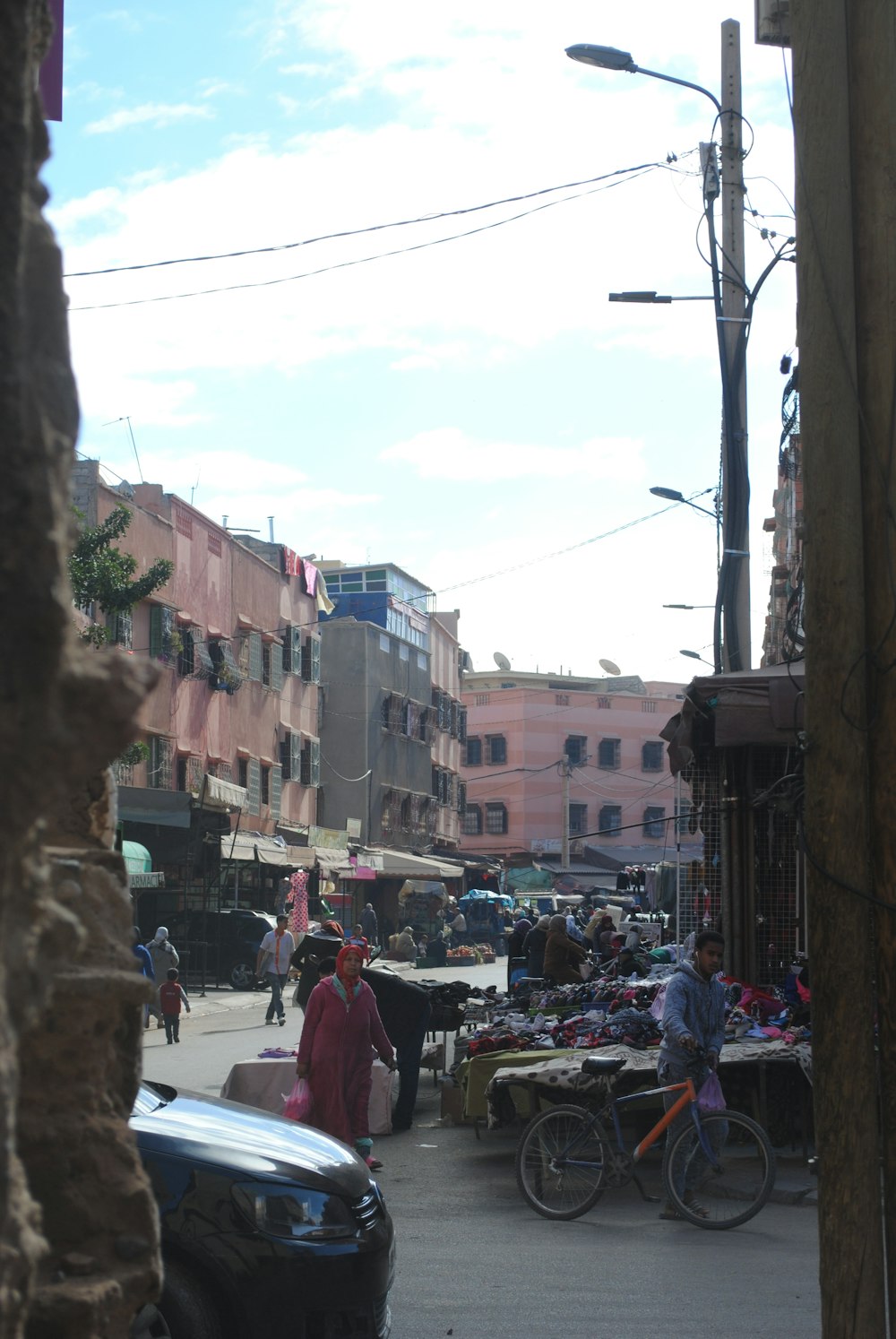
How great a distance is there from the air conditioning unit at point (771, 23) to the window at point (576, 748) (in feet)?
252

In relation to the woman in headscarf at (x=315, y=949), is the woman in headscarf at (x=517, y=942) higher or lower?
lower

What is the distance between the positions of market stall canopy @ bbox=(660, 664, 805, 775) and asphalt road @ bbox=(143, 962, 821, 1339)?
3323 mm

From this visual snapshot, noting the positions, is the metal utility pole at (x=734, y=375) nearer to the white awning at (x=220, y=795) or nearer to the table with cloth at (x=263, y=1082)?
the table with cloth at (x=263, y=1082)

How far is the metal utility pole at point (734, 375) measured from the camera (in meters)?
17.1

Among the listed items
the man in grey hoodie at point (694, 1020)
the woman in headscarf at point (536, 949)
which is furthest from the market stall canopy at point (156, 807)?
the man in grey hoodie at point (694, 1020)

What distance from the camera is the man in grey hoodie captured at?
1018 centimetres

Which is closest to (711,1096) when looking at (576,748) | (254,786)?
(254,786)

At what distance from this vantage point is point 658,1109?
11.1 m

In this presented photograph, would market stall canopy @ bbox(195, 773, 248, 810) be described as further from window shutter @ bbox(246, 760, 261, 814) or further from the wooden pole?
the wooden pole

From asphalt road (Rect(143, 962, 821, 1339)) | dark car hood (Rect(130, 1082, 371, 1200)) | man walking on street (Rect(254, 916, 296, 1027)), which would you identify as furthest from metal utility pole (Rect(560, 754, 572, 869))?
dark car hood (Rect(130, 1082, 371, 1200))

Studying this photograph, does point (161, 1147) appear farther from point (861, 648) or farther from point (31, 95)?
point (31, 95)

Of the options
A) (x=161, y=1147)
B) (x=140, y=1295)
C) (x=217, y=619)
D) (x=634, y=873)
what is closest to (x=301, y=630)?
(x=217, y=619)

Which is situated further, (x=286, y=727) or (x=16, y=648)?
(x=286, y=727)

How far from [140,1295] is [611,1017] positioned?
10.9 m
